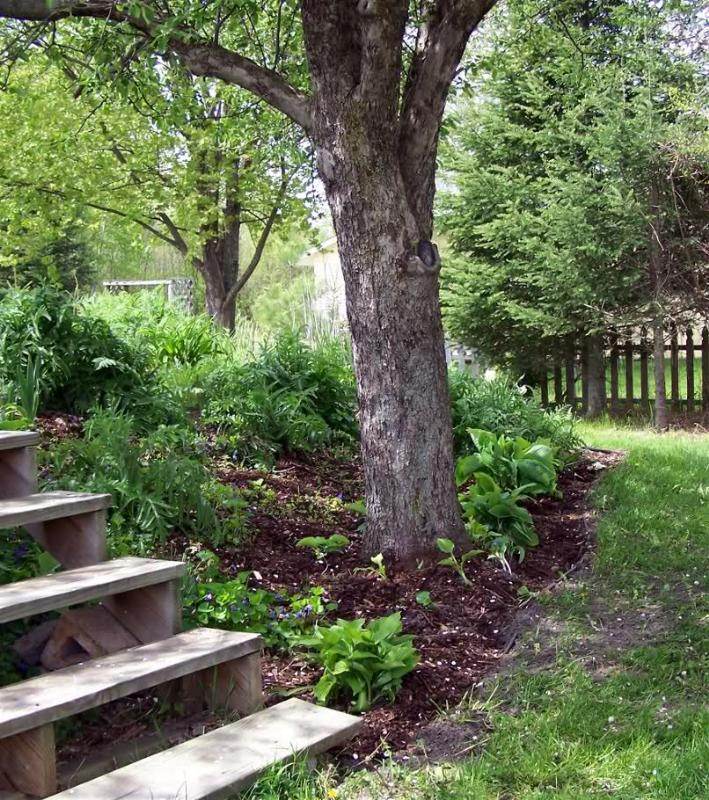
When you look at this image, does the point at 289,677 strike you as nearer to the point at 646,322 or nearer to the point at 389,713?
the point at 389,713

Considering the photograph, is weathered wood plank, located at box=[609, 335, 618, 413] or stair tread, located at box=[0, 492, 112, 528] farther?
weathered wood plank, located at box=[609, 335, 618, 413]

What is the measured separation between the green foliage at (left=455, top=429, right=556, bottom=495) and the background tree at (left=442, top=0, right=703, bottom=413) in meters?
6.18

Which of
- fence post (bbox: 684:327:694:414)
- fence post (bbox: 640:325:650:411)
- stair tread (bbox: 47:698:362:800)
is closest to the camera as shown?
stair tread (bbox: 47:698:362:800)

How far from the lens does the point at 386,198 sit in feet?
15.1

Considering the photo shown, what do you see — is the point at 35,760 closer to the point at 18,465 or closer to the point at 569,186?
the point at 18,465

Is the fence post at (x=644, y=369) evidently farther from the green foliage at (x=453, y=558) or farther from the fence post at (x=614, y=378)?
the green foliage at (x=453, y=558)

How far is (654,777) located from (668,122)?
35.9 feet

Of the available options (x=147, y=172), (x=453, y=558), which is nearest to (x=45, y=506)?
(x=453, y=558)

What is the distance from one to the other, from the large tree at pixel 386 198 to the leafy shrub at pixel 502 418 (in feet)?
7.69

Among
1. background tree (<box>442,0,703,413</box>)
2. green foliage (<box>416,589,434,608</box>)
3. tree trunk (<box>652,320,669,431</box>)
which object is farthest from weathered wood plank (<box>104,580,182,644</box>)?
tree trunk (<box>652,320,669,431</box>)

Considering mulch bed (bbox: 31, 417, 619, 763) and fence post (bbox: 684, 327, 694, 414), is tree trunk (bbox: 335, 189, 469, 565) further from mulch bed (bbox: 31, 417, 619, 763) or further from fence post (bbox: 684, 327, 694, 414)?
fence post (bbox: 684, 327, 694, 414)

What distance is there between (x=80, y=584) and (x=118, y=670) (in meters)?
0.39

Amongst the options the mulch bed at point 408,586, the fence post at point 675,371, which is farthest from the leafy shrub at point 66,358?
the fence post at point 675,371

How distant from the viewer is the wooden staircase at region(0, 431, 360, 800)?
8.74 ft
